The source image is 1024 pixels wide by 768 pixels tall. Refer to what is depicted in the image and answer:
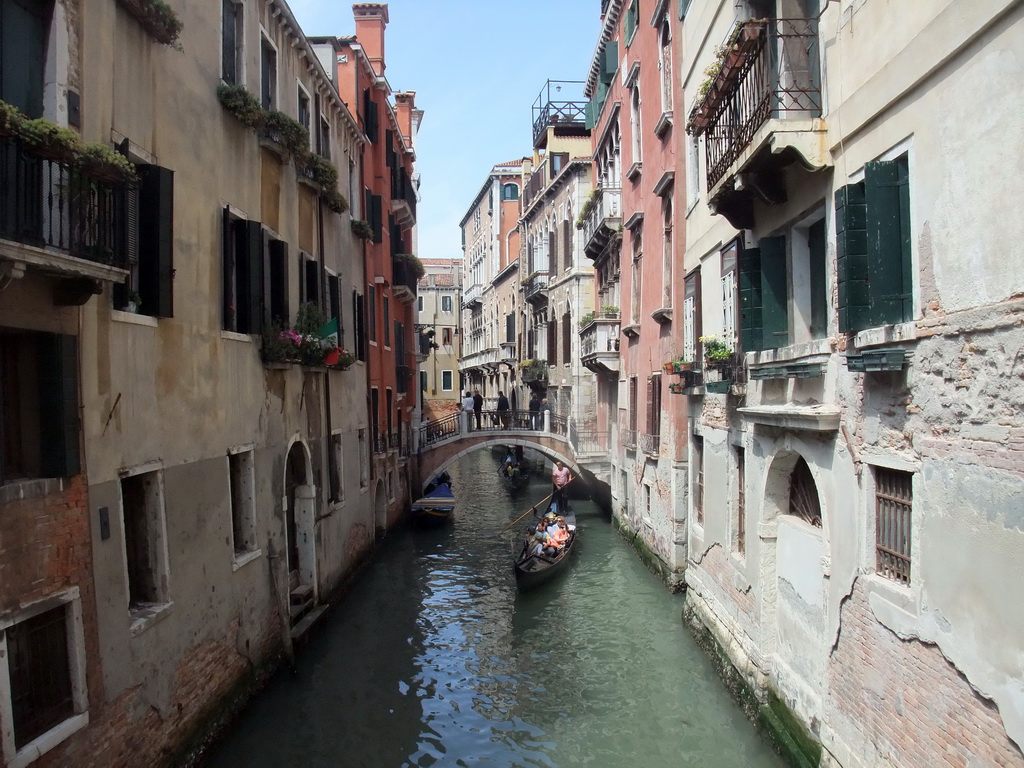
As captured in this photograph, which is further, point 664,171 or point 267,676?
point 664,171

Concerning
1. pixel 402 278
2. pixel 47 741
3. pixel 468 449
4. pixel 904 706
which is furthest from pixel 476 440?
pixel 904 706

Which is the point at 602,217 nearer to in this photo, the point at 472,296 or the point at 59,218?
the point at 59,218

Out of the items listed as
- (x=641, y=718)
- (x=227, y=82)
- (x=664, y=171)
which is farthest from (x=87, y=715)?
(x=664, y=171)

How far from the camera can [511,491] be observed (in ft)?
87.7

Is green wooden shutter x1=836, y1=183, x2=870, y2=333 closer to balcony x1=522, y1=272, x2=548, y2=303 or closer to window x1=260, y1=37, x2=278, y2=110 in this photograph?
window x1=260, y1=37, x2=278, y2=110

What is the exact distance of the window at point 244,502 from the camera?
8766 millimetres

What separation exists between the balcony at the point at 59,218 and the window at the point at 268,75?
4.81 meters

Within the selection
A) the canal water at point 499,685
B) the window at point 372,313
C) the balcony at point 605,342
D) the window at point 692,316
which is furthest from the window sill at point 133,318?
the balcony at point 605,342

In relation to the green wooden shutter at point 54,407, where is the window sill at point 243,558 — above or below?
below

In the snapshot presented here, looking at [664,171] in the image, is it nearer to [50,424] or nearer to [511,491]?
[50,424]

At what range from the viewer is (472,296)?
47.0 metres

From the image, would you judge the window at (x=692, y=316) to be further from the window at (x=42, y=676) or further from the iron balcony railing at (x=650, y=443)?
the window at (x=42, y=676)

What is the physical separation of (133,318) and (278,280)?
3910mm

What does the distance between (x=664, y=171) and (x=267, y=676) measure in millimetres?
9325
